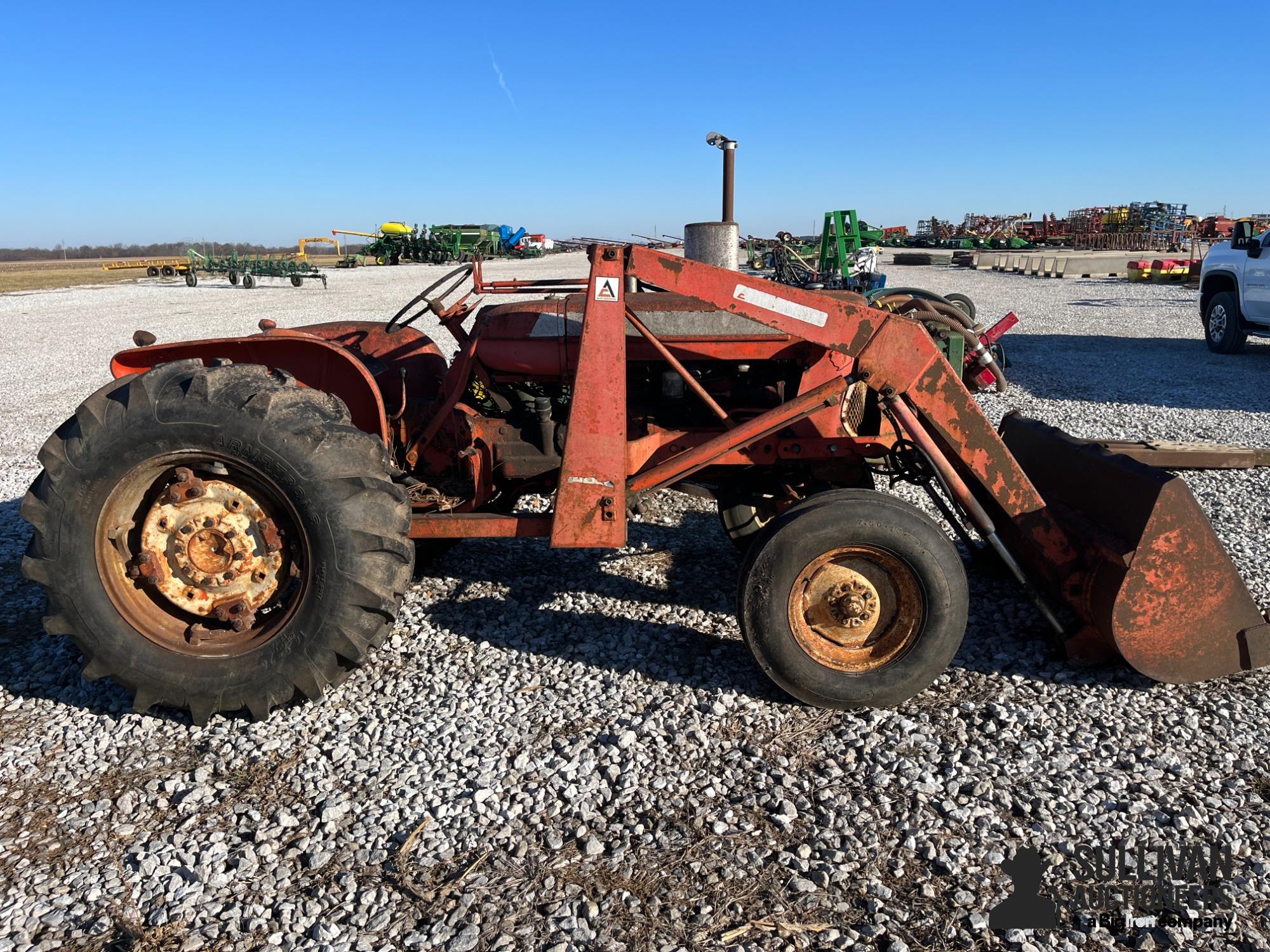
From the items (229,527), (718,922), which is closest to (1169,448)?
(718,922)

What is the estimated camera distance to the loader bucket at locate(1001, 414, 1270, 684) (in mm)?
3270

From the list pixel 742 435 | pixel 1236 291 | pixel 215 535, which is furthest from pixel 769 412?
pixel 1236 291

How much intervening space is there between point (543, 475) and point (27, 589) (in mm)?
2885

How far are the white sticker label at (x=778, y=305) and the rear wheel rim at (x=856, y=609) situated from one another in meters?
0.90

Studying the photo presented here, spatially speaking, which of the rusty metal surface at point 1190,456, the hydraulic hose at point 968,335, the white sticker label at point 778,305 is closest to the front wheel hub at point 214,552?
the white sticker label at point 778,305

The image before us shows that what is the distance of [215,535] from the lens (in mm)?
3336

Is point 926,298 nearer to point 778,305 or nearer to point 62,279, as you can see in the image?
point 778,305

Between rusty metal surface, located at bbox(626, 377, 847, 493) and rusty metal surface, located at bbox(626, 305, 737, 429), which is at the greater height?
rusty metal surface, located at bbox(626, 305, 737, 429)

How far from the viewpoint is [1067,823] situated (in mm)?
2758

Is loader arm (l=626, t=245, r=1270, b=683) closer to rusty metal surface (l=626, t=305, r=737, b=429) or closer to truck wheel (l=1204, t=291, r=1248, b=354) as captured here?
rusty metal surface (l=626, t=305, r=737, b=429)

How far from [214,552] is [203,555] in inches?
A: 1.8

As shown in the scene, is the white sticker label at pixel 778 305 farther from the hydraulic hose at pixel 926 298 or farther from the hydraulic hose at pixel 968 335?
the hydraulic hose at pixel 926 298

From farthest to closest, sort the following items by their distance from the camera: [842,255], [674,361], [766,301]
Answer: [842,255] → [674,361] → [766,301]

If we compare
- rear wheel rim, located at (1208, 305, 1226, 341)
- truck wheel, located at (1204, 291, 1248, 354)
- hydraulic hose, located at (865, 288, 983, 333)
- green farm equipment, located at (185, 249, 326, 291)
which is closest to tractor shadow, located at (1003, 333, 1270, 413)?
truck wheel, located at (1204, 291, 1248, 354)
